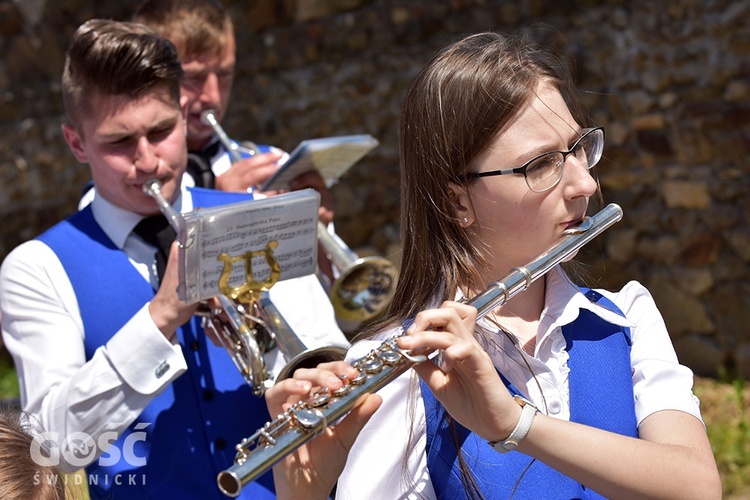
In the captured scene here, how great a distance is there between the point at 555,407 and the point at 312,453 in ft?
1.38

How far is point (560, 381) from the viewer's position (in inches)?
64.6

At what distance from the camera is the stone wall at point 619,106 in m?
4.42

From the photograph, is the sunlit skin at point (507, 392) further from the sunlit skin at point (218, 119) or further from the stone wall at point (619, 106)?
the stone wall at point (619, 106)

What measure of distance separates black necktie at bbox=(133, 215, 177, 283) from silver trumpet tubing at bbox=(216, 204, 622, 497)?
1.01 metres

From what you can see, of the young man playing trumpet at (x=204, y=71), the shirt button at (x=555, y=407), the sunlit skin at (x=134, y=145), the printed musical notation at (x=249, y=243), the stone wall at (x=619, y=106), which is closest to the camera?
the shirt button at (x=555, y=407)

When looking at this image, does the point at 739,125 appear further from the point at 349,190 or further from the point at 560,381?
the point at 560,381

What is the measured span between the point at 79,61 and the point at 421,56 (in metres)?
3.09

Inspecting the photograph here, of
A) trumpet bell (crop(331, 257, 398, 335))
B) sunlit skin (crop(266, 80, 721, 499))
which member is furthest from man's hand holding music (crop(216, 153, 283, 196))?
sunlit skin (crop(266, 80, 721, 499))

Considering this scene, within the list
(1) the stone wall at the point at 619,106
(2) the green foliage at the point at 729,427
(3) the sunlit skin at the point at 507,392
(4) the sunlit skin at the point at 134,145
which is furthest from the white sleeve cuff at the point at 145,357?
(2) the green foliage at the point at 729,427

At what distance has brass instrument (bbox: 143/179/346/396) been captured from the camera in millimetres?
2090

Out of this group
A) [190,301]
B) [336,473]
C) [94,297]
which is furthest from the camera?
[94,297]

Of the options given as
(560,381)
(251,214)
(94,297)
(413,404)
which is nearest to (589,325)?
(560,381)

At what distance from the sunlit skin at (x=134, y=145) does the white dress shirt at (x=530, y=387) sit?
96 centimetres

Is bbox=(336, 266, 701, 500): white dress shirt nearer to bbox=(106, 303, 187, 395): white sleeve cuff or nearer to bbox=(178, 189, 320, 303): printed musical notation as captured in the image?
bbox=(178, 189, 320, 303): printed musical notation
